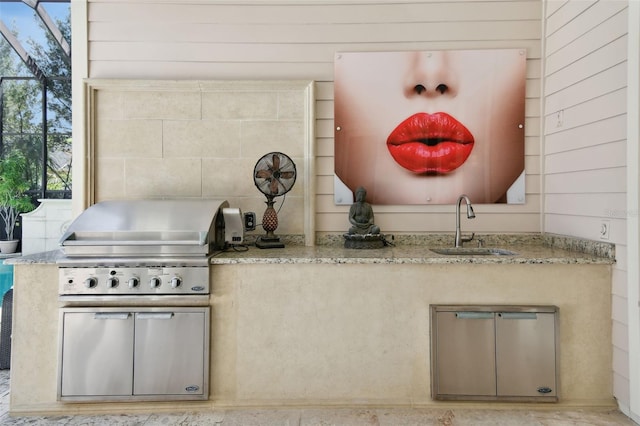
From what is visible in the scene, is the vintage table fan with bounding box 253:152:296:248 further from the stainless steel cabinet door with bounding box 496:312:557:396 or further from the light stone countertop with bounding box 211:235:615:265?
the stainless steel cabinet door with bounding box 496:312:557:396

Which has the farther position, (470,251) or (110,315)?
(470,251)

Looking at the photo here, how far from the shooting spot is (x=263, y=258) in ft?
7.02

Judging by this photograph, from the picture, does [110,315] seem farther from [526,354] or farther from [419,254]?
[526,354]

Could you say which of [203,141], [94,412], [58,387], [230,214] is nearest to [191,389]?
[94,412]

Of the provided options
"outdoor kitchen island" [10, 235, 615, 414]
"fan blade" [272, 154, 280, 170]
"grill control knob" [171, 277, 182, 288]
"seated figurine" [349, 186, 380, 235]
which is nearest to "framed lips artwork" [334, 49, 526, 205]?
"seated figurine" [349, 186, 380, 235]

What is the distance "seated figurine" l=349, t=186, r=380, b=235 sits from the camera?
2.55 m

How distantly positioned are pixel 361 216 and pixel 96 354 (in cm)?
177

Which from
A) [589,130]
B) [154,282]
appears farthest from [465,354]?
[154,282]

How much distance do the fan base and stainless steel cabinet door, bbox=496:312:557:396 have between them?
4.62 ft

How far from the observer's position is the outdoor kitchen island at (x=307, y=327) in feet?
6.95

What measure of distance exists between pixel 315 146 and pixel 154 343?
1.66 metres

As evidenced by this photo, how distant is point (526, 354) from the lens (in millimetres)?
2076

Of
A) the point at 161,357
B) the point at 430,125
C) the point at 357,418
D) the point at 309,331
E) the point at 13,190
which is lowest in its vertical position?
the point at 357,418

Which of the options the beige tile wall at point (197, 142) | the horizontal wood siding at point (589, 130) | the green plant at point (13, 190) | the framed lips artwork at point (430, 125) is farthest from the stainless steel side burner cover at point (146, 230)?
the green plant at point (13, 190)
